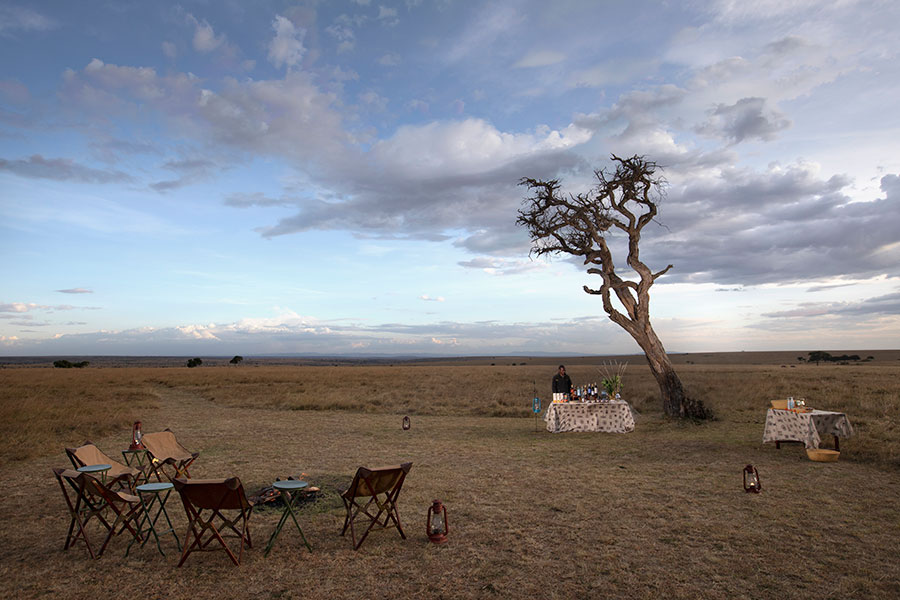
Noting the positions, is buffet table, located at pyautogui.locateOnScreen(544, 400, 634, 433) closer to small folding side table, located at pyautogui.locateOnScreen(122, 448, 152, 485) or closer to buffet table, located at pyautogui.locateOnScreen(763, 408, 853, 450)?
buffet table, located at pyautogui.locateOnScreen(763, 408, 853, 450)

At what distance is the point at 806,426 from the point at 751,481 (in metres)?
3.70

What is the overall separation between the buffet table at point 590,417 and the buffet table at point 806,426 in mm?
3155

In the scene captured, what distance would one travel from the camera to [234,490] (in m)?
4.82

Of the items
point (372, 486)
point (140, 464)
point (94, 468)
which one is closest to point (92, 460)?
point (94, 468)

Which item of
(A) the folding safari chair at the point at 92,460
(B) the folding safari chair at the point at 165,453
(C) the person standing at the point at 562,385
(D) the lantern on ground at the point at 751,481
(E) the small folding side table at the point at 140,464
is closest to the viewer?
(A) the folding safari chair at the point at 92,460

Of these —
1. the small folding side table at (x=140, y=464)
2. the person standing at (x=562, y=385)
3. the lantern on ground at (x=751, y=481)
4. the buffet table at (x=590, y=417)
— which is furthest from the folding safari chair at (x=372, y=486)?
the person standing at (x=562, y=385)

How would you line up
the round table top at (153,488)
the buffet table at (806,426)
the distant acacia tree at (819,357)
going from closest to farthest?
the round table top at (153,488), the buffet table at (806,426), the distant acacia tree at (819,357)

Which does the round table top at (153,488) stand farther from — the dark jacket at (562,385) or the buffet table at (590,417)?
the dark jacket at (562,385)

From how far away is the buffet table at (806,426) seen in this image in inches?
393

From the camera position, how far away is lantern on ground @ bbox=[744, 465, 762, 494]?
24.4 ft

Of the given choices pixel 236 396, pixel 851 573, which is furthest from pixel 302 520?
pixel 236 396

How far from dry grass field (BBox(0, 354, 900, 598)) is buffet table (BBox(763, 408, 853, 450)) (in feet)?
1.08

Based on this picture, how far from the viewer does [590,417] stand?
44.0ft

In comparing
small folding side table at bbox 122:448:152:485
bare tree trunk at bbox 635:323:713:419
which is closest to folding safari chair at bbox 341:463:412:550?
small folding side table at bbox 122:448:152:485
